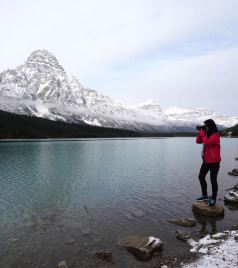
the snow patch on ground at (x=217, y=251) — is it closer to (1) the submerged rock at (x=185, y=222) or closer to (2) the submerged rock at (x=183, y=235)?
(2) the submerged rock at (x=183, y=235)

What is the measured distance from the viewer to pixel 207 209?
20.3m

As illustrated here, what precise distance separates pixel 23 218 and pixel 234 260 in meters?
13.9

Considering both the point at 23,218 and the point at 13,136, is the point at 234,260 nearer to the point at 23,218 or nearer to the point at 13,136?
the point at 23,218

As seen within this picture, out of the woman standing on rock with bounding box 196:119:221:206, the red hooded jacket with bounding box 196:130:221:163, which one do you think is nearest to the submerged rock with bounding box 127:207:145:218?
the woman standing on rock with bounding box 196:119:221:206

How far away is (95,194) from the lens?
28.8m

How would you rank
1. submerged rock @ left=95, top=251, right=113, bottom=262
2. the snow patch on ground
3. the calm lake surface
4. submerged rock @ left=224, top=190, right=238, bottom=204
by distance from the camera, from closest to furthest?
the snow patch on ground → submerged rock @ left=95, top=251, right=113, bottom=262 → the calm lake surface → submerged rock @ left=224, top=190, right=238, bottom=204

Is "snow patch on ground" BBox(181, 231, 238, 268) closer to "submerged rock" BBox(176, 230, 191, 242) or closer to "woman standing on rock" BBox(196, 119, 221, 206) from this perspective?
"submerged rock" BBox(176, 230, 191, 242)

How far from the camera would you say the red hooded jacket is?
18578mm

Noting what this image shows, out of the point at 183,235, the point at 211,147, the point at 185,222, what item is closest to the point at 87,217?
the point at 185,222

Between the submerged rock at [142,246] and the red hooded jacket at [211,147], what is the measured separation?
6.54 meters

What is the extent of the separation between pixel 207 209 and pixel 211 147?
14.3 feet

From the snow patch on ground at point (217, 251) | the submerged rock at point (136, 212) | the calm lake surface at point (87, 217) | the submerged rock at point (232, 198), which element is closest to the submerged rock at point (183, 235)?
the calm lake surface at point (87, 217)

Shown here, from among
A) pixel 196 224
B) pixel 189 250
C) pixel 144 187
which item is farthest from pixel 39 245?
pixel 144 187

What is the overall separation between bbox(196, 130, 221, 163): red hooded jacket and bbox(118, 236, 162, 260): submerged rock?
21.5 ft
